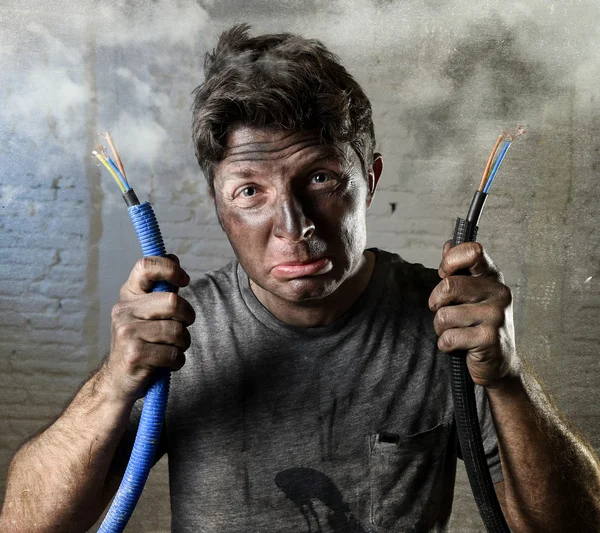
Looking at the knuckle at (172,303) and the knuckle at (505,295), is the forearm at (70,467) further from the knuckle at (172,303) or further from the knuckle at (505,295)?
the knuckle at (505,295)

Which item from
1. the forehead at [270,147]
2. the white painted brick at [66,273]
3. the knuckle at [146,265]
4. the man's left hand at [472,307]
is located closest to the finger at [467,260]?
the man's left hand at [472,307]

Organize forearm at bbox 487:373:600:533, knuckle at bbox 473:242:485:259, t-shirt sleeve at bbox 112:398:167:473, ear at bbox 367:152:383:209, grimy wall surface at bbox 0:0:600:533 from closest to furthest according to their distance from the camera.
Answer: knuckle at bbox 473:242:485:259, forearm at bbox 487:373:600:533, t-shirt sleeve at bbox 112:398:167:473, ear at bbox 367:152:383:209, grimy wall surface at bbox 0:0:600:533

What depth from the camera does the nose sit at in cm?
116

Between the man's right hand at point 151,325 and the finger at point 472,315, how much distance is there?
38 centimetres

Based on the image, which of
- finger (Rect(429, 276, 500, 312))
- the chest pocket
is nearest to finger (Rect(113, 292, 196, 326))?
finger (Rect(429, 276, 500, 312))

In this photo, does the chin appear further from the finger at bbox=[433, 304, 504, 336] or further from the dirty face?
the finger at bbox=[433, 304, 504, 336]

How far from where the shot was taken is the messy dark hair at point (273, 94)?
1.19 m

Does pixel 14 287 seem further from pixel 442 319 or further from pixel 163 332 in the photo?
pixel 442 319

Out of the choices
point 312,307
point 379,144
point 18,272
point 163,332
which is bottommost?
point 163,332

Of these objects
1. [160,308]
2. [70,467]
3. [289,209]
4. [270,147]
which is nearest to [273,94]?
[270,147]

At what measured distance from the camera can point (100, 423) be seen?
3.78ft

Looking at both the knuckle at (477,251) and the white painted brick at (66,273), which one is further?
the white painted brick at (66,273)

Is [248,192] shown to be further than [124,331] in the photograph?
Yes

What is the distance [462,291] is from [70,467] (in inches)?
28.4
